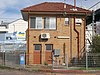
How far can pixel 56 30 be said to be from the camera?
39781mm

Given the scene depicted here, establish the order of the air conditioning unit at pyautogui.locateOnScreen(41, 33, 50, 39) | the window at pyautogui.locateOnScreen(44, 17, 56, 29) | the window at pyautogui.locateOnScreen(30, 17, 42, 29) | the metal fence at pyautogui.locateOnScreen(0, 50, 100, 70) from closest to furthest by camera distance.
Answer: the metal fence at pyautogui.locateOnScreen(0, 50, 100, 70) < the air conditioning unit at pyautogui.locateOnScreen(41, 33, 50, 39) < the window at pyautogui.locateOnScreen(30, 17, 42, 29) < the window at pyautogui.locateOnScreen(44, 17, 56, 29)

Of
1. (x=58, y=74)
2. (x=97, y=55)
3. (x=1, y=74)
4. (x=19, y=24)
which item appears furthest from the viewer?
(x=19, y=24)

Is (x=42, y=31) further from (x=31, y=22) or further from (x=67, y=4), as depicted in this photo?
(x=67, y=4)

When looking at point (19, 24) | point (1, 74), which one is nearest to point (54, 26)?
point (1, 74)

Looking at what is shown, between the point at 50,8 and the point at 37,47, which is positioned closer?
the point at 37,47

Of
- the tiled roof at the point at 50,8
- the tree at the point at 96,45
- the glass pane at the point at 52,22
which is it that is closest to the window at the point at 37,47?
the glass pane at the point at 52,22

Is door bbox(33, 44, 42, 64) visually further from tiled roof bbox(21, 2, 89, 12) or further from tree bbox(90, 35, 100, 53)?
tree bbox(90, 35, 100, 53)

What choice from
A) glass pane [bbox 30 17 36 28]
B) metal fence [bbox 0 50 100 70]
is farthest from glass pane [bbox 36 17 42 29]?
metal fence [bbox 0 50 100 70]

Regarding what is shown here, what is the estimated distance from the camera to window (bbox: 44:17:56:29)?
131 ft

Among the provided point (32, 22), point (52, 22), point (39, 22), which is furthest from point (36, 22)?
point (52, 22)

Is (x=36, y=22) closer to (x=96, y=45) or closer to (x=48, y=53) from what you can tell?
(x=48, y=53)

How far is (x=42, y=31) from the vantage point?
130 ft

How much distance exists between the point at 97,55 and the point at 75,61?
12.0 ft

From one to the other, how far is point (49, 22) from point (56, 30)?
1358 millimetres
